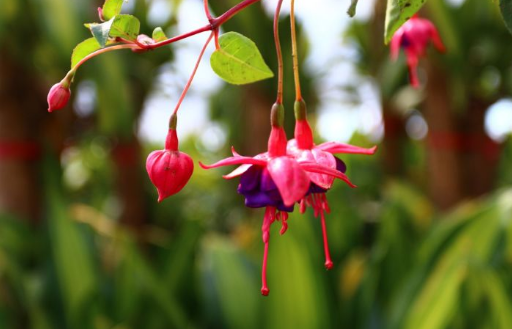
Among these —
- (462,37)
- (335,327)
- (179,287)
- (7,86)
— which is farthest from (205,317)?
(462,37)

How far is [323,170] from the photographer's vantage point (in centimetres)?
25

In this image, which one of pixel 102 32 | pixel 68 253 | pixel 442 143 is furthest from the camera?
pixel 442 143

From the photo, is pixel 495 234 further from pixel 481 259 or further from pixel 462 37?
pixel 462 37

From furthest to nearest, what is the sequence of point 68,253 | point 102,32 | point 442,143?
point 442,143 < point 68,253 < point 102,32

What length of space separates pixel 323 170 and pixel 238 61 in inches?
2.5

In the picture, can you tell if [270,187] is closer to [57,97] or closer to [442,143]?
[57,97]

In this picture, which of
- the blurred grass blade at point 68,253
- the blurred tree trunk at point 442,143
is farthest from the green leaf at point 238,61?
the blurred tree trunk at point 442,143

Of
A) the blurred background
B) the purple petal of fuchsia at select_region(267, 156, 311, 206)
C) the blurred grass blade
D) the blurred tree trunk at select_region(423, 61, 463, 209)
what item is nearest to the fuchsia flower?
the purple petal of fuchsia at select_region(267, 156, 311, 206)

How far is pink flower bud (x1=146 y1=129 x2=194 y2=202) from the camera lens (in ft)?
0.90

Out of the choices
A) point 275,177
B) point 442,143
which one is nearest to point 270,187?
point 275,177

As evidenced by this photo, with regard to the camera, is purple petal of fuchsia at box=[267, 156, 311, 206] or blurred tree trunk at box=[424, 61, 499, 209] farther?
blurred tree trunk at box=[424, 61, 499, 209]

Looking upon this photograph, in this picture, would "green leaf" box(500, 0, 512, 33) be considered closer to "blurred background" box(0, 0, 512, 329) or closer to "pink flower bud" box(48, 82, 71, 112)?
"pink flower bud" box(48, 82, 71, 112)

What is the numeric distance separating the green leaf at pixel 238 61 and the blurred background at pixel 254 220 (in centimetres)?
64

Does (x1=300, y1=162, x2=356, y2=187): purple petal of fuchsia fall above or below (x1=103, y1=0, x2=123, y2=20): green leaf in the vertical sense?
below
